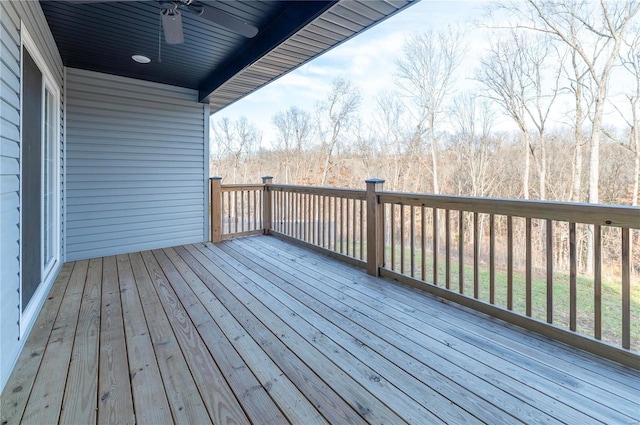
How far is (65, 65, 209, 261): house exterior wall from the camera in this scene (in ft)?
14.0

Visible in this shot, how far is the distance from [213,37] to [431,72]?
10015 mm

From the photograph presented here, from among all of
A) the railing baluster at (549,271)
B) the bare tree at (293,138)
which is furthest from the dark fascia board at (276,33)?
the bare tree at (293,138)

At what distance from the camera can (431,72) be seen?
11.3m

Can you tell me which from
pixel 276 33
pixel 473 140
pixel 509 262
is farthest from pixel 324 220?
pixel 473 140

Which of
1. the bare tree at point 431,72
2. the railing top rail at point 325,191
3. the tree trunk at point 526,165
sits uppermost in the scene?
the bare tree at point 431,72

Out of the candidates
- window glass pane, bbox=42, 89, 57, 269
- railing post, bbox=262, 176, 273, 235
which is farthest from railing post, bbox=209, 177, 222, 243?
window glass pane, bbox=42, 89, 57, 269

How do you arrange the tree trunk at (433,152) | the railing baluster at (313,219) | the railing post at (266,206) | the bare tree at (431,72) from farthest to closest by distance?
the tree trunk at (433,152), the bare tree at (431,72), the railing post at (266,206), the railing baluster at (313,219)

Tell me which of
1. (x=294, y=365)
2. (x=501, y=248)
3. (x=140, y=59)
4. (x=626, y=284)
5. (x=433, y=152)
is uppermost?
(x=433, y=152)

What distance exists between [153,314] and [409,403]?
6.79ft

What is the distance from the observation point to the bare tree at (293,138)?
1404 centimetres

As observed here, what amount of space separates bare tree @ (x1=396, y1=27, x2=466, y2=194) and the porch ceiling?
846cm

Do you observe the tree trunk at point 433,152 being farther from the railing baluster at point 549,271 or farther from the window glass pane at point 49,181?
the window glass pane at point 49,181

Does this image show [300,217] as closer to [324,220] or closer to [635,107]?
[324,220]

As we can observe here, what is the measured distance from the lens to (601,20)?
7402 mm
